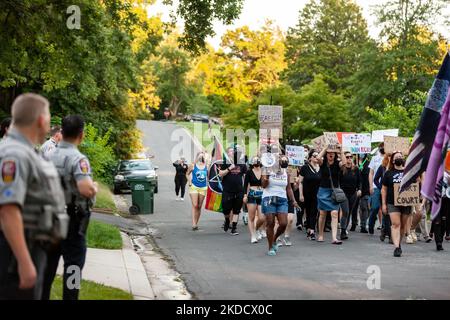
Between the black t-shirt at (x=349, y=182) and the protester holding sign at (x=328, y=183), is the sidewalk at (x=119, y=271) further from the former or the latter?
the black t-shirt at (x=349, y=182)

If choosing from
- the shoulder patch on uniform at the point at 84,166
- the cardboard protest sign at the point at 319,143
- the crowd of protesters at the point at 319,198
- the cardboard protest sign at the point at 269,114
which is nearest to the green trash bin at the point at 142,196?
the crowd of protesters at the point at 319,198

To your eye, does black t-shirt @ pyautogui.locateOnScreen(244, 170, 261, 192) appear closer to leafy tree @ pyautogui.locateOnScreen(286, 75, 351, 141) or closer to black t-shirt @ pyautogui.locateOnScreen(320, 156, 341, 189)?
black t-shirt @ pyautogui.locateOnScreen(320, 156, 341, 189)


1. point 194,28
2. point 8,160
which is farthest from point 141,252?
point 8,160

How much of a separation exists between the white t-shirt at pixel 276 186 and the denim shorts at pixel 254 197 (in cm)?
217

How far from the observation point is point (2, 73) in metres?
18.1

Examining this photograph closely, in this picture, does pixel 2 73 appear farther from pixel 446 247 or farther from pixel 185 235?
pixel 446 247

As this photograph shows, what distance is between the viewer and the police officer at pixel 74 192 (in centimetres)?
743

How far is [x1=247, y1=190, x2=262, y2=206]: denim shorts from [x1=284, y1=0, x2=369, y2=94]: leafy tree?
46.5 m

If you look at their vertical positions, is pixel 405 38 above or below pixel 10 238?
above

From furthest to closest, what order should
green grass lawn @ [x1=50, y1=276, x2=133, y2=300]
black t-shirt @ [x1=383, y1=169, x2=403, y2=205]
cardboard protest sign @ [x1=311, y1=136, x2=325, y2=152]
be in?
cardboard protest sign @ [x1=311, y1=136, x2=325, y2=152]
black t-shirt @ [x1=383, y1=169, x2=403, y2=205]
green grass lawn @ [x1=50, y1=276, x2=133, y2=300]

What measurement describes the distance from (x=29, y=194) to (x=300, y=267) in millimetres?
7667

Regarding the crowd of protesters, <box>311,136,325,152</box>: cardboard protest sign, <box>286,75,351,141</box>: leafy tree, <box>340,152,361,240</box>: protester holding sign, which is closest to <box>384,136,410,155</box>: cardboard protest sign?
the crowd of protesters

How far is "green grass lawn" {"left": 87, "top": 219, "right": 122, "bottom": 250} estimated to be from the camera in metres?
14.5

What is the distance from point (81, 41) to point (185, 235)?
4.95 m
